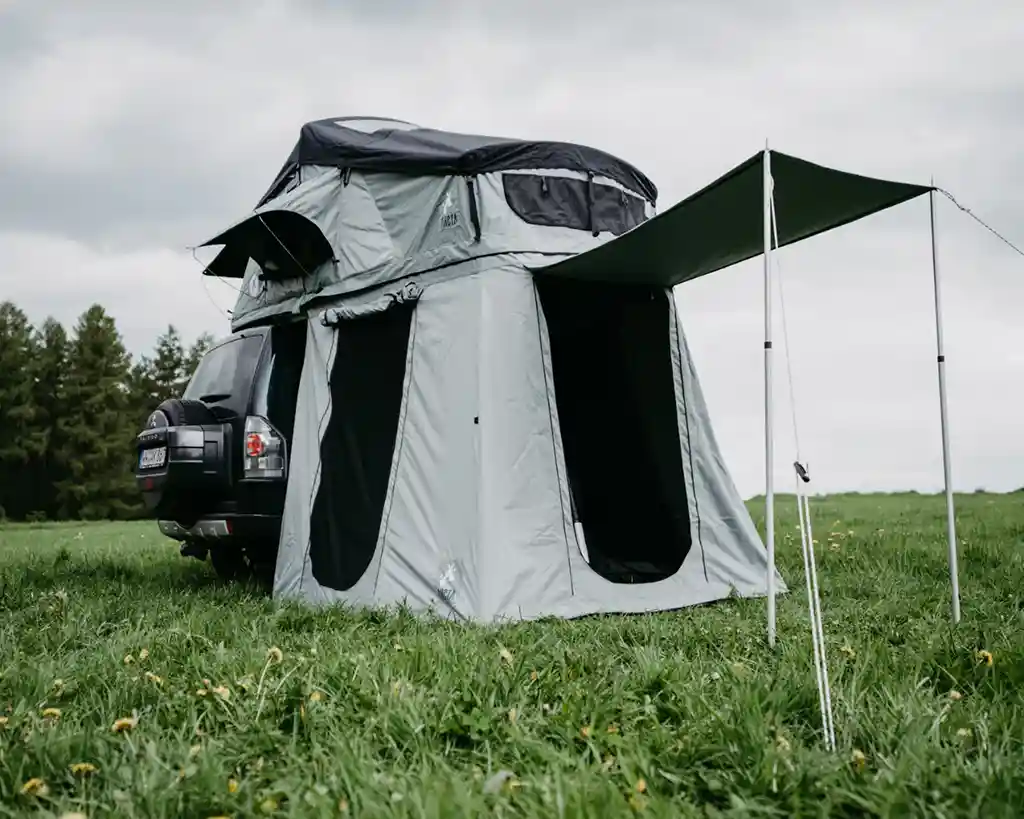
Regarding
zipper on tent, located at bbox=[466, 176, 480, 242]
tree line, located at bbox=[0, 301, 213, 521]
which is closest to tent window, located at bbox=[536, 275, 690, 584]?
zipper on tent, located at bbox=[466, 176, 480, 242]

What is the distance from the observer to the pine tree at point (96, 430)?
32.0 meters

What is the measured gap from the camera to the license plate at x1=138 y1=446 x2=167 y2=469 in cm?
636

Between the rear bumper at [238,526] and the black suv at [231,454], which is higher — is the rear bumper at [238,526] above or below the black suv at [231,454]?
below

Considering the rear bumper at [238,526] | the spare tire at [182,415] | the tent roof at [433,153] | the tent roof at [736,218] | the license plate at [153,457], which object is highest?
the tent roof at [433,153]

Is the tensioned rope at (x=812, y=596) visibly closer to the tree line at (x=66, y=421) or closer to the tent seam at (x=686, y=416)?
the tent seam at (x=686, y=416)

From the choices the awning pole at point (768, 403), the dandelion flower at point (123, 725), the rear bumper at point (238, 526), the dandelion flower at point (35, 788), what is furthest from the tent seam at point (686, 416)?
the dandelion flower at point (35, 788)

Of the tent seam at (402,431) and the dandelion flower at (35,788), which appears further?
the tent seam at (402,431)

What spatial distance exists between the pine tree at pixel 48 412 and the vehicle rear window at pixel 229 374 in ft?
90.6

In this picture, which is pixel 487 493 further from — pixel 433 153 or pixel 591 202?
pixel 433 153

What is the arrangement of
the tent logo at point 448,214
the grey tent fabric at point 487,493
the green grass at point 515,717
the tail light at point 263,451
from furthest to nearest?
the tail light at point 263,451, the tent logo at point 448,214, the grey tent fabric at point 487,493, the green grass at point 515,717

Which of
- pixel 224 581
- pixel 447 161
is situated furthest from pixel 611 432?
pixel 224 581

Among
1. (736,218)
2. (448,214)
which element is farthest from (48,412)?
(736,218)

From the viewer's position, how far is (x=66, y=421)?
32531 millimetres

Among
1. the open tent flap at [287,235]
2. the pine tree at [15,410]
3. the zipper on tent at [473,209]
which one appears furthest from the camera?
the pine tree at [15,410]
